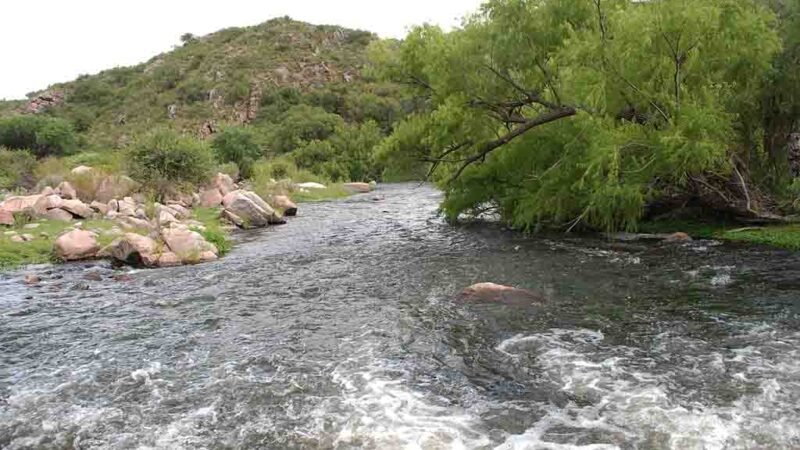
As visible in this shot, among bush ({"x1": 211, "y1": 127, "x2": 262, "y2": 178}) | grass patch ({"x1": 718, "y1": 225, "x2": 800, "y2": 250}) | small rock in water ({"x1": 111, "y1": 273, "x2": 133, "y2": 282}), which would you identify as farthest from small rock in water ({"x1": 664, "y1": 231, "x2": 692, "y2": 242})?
bush ({"x1": 211, "y1": 127, "x2": 262, "y2": 178})

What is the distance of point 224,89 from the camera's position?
277 ft

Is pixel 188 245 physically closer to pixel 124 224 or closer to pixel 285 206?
pixel 124 224

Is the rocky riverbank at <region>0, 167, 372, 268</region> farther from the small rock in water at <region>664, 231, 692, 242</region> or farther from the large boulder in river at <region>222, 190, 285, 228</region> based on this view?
the small rock in water at <region>664, 231, 692, 242</region>

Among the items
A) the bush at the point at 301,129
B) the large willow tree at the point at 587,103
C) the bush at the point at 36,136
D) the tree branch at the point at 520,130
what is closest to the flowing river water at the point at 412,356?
the large willow tree at the point at 587,103

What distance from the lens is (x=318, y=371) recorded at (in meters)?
8.51

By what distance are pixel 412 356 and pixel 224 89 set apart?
82184 millimetres

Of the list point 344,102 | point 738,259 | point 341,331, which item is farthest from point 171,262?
point 344,102

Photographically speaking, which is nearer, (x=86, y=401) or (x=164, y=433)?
(x=164, y=433)

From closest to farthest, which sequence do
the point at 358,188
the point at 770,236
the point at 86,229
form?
the point at 770,236 < the point at 86,229 < the point at 358,188

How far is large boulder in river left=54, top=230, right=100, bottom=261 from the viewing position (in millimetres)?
17484

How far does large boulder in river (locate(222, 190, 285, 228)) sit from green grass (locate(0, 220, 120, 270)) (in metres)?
5.78

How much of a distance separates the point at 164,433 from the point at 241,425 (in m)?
0.84

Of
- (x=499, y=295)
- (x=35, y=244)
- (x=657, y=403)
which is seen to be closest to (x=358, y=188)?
(x=35, y=244)

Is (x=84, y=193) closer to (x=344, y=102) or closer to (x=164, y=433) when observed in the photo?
(x=164, y=433)
